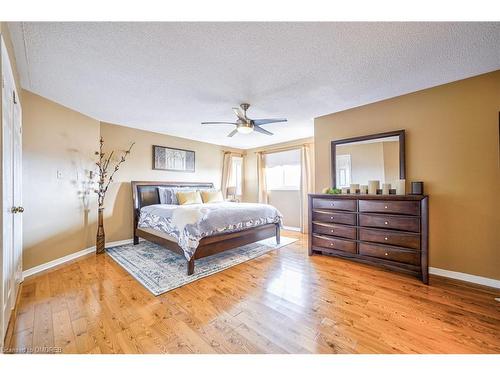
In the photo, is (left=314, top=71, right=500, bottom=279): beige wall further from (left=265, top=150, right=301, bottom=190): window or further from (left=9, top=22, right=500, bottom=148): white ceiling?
(left=265, top=150, right=301, bottom=190): window

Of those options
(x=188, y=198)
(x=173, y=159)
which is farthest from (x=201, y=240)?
(x=173, y=159)

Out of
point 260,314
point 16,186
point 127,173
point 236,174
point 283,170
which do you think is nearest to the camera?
point 260,314

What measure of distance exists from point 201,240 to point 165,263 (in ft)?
2.44

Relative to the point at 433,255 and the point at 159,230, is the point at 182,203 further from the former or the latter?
the point at 433,255

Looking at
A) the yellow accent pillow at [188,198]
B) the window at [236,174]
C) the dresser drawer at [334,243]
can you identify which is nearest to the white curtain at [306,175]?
the dresser drawer at [334,243]

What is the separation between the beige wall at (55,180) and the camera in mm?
2623

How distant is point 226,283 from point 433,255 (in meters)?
2.69

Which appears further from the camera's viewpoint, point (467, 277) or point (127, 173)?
point (127, 173)

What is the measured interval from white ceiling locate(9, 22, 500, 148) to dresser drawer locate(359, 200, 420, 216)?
1479 millimetres

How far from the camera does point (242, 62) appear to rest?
78.7 inches

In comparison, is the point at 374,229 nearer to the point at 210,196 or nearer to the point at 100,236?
the point at 210,196
